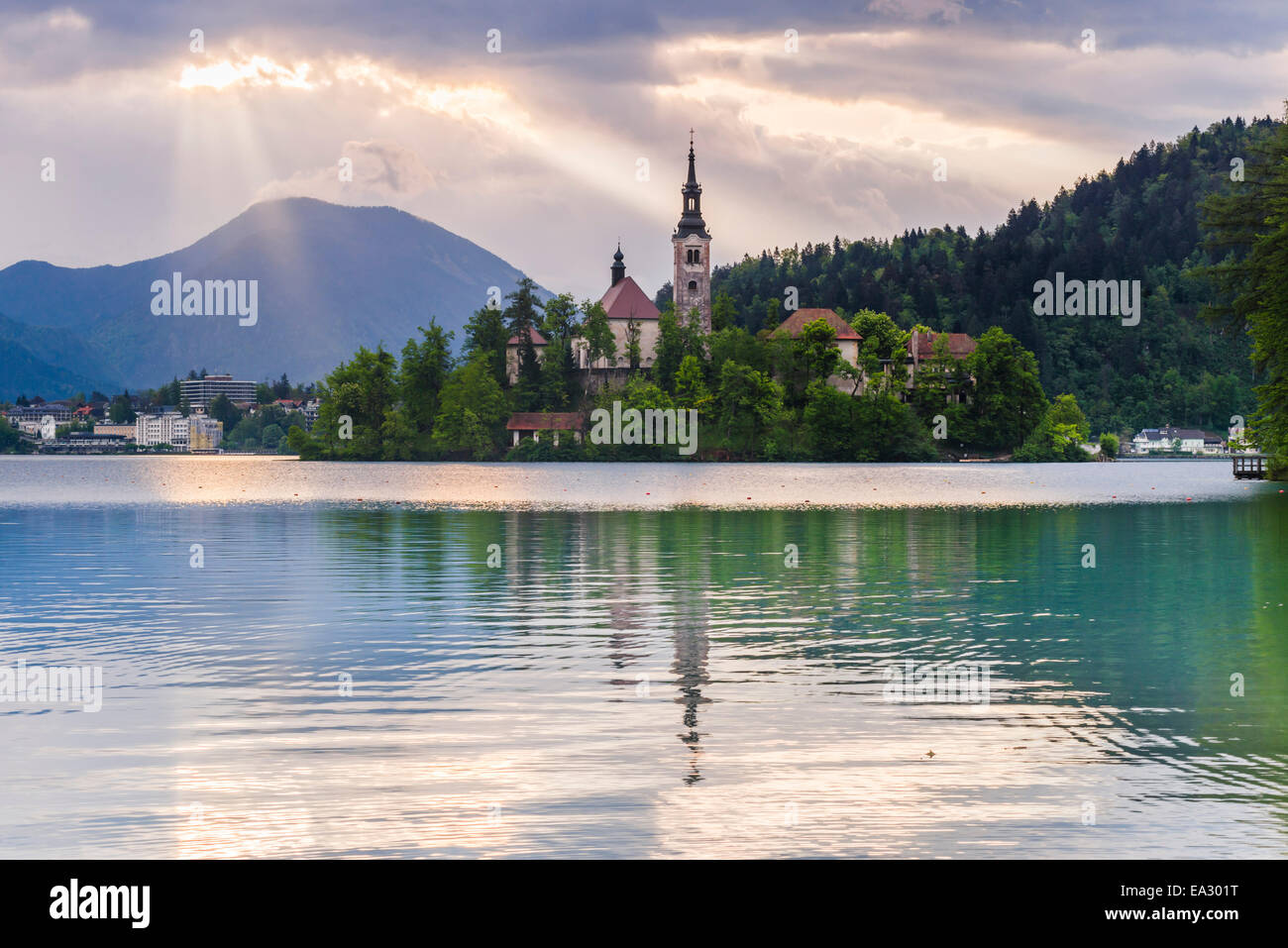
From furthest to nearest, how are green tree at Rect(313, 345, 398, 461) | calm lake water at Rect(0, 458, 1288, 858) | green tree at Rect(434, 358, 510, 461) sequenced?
green tree at Rect(313, 345, 398, 461) < green tree at Rect(434, 358, 510, 461) < calm lake water at Rect(0, 458, 1288, 858)

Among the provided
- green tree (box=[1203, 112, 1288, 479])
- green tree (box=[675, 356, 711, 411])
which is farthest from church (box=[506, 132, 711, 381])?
green tree (box=[1203, 112, 1288, 479])

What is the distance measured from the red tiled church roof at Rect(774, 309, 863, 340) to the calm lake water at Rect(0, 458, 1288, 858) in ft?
473

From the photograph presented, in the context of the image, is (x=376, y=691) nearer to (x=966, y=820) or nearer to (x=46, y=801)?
(x=46, y=801)

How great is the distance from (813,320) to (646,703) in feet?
549

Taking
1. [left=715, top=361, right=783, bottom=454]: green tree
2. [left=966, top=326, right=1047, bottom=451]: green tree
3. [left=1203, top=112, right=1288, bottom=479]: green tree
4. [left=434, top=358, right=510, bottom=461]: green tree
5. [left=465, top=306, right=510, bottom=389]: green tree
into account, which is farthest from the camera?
[left=465, top=306, right=510, bottom=389]: green tree

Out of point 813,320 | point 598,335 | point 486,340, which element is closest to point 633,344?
point 598,335

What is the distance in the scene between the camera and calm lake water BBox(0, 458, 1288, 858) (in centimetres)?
1103

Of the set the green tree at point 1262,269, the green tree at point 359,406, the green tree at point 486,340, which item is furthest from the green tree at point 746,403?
the green tree at point 1262,269

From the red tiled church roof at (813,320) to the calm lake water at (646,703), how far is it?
144 metres

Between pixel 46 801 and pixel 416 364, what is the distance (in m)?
184

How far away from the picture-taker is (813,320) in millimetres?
180125

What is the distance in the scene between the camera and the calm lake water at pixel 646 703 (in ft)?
36.2

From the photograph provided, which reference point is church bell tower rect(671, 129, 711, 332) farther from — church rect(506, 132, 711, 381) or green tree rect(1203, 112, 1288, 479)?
green tree rect(1203, 112, 1288, 479)

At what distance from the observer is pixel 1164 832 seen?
10836 millimetres
